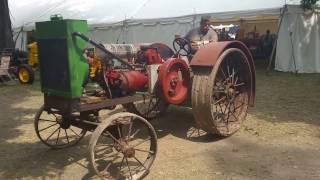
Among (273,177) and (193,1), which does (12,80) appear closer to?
(193,1)

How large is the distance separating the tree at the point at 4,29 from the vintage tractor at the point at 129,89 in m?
9.27

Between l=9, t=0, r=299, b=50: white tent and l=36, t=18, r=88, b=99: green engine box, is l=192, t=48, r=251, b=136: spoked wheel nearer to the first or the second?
l=36, t=18, r=88, b=99: green engine box

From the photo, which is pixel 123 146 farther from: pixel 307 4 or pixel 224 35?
pixel 224 35

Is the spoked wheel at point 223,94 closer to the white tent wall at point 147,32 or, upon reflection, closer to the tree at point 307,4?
the tree at point 307,4

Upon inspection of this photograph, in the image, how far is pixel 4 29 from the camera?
51.5 feet

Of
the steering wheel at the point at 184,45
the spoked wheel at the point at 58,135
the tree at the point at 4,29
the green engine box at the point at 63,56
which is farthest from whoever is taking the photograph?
the tree at the point at 4,29

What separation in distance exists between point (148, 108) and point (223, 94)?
125 cm

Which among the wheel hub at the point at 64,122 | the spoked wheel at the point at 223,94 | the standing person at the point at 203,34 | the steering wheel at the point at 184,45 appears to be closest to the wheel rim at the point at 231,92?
the spoked wheel at the point at 223,94

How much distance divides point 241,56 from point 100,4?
1248 centimetres

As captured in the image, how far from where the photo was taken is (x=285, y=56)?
13.4 m

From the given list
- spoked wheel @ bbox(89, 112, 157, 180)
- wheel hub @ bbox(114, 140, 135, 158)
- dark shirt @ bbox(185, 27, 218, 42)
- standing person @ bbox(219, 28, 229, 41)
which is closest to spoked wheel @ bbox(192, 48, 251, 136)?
dark shirt @ bbox(185, 27, 218, 42)

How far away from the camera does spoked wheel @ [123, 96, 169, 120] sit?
21.8ft

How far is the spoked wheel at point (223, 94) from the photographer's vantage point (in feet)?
18.5

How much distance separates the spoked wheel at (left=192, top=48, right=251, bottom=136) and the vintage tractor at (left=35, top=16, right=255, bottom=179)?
0.5 inches
